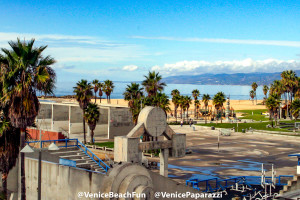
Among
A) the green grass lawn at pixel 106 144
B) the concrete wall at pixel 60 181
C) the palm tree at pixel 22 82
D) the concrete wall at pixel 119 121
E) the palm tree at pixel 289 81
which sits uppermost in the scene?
the palm tree at pixel 289 81

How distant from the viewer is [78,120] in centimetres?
6725

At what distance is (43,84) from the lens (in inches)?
674

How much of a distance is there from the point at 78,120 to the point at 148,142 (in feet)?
163

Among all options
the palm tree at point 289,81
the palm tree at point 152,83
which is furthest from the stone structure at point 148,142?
the palm tree at point 289,81

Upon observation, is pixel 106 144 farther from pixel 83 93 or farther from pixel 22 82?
pixel 22 82

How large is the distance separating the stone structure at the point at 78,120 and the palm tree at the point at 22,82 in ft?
137

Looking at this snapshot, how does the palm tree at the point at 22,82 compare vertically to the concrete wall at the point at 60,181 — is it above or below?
above

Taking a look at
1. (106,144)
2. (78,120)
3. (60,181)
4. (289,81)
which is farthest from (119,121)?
(289,81)

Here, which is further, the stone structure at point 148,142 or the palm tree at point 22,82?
the stone structure at point 148,142

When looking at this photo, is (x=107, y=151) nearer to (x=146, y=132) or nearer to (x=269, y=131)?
(x=146, y=132)

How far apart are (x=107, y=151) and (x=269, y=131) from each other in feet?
125

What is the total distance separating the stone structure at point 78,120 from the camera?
60000 millimetres

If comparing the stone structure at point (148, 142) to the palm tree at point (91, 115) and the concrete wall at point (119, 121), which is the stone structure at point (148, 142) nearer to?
the palm tree at point (91, 115)

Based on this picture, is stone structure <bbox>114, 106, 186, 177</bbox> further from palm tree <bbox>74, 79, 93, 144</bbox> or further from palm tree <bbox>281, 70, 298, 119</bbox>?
palm tree <bbox>281, 70, 298, 119</bbox>
